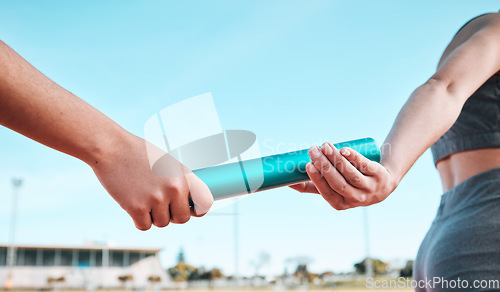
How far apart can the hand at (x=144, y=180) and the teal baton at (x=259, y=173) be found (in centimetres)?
5

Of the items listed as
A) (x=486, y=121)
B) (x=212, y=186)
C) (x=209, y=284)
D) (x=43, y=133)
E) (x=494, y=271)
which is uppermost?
(x=486, y=121)

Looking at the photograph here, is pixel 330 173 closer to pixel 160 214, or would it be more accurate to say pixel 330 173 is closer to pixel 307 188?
pixel 307 188

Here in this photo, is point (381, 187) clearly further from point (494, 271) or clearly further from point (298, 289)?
point (298, 289)

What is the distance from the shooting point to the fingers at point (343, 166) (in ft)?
Answer: 4.34

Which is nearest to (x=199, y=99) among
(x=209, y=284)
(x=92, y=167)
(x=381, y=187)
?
(x=92, y=167)

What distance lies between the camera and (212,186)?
130 cm

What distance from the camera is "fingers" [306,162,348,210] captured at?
135cm

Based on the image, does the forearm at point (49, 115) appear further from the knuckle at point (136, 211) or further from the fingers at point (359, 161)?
the fingers at point (359, 161)

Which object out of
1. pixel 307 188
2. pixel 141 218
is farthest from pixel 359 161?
pixel 141 218

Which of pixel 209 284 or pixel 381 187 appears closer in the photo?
pixel 381 187

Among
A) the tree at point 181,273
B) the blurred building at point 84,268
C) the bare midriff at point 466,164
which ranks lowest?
the tree at point 181,273

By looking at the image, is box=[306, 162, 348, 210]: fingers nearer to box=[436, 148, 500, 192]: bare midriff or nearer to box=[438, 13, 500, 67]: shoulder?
box=[436, 148, 500, 192]: bare midriff

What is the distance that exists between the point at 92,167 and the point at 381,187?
94 centimetres

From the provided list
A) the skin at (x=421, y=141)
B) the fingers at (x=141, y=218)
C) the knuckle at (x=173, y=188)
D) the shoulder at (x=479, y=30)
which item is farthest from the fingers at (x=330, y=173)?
the shoulder at (x=479, y=30)
